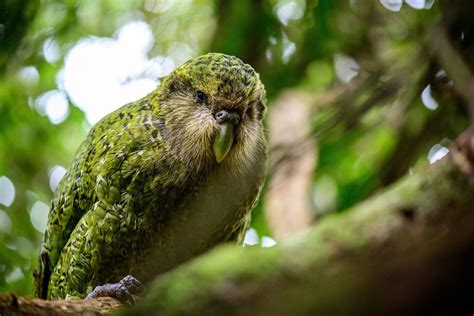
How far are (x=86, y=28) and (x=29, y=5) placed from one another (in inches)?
41.3

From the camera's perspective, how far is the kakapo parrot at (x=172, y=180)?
3.30m

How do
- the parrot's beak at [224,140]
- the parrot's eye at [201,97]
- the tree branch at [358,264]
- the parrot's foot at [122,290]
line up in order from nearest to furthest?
the tree branch at [358,264]
the parrot's foot at [122,290]
the parrot's beak at [224,140]
the parrot's eye at [201,97]

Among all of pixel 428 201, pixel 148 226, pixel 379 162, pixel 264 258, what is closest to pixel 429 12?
pixel 379 162

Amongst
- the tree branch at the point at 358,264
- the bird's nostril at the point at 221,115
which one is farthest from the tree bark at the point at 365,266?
the bird's nostril at the point at 221,115

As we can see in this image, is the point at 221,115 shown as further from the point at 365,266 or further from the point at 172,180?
the point at 365,266

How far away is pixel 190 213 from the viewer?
3359mm

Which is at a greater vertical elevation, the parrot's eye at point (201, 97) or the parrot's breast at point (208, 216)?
the parrot's eye at point (201, 97)

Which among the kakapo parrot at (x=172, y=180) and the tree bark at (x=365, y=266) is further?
the kakapo parrot at (x=172, y=180)

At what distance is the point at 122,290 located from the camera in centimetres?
295

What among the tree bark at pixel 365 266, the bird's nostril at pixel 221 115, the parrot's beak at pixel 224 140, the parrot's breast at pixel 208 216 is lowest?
the tree bark at pixel 365 266

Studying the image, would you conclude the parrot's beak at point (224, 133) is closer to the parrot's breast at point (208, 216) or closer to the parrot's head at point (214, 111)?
the parrot's head at point (214, 111)

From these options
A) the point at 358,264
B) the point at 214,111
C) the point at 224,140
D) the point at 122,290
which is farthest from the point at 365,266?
the point at 214,111

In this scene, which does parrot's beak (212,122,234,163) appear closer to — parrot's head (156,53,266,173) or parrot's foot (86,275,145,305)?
parrot's head (156,53,266,173)

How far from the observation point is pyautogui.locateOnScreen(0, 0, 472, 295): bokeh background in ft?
13.1
